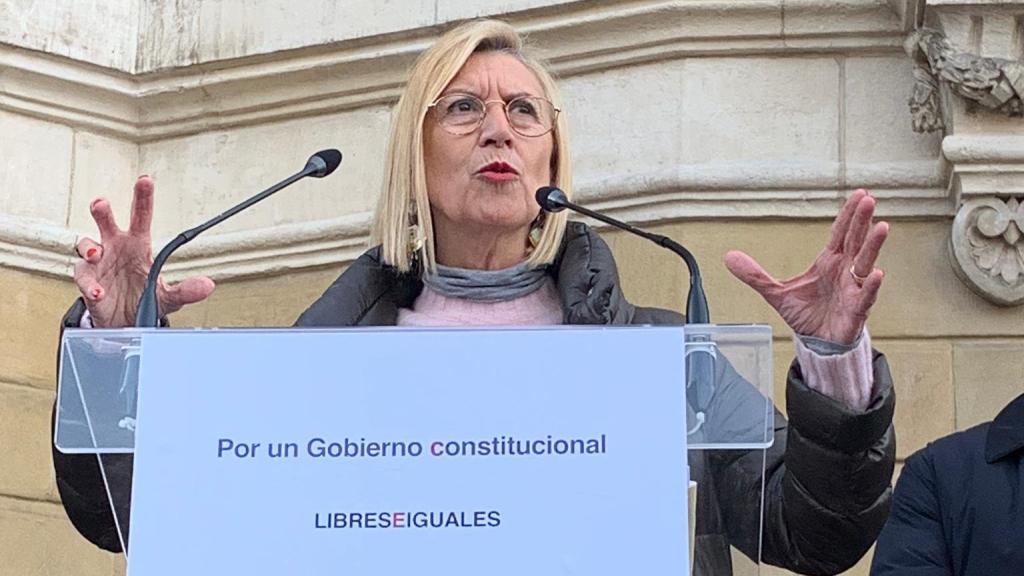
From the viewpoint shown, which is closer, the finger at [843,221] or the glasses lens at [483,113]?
the finger at [843,221]

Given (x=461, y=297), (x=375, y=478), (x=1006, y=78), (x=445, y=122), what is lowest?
(x=375, y=478)

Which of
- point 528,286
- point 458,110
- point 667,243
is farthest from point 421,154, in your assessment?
point 667,243

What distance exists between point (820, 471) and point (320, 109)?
11.7 feet

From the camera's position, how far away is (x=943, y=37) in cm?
518

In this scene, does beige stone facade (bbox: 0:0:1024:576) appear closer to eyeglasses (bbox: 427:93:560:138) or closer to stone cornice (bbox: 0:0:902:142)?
stone cornice (bbox: 0:0:902:142)

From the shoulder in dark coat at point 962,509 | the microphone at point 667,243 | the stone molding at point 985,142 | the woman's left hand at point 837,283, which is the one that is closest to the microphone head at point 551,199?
the microphone at point 667,243

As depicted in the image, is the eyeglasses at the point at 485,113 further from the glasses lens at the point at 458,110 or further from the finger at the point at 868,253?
the finger at the point at 868,253

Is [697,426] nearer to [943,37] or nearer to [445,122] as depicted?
[445,122]

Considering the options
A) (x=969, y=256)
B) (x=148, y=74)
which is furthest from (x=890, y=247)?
(x=148, y=74)

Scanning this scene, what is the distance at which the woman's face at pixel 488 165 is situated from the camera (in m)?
3.01

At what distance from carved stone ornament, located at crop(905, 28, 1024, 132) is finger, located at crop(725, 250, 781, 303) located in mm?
2732

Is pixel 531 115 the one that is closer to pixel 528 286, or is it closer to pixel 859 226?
pixel 528 286

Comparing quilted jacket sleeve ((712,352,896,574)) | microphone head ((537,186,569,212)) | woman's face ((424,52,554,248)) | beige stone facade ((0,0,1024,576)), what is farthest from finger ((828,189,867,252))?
beige stone facade ((0,0,1024,576))

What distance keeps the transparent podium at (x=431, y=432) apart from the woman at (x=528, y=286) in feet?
0.14
